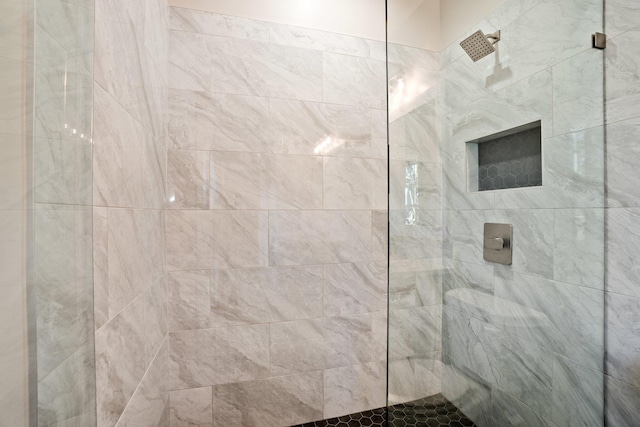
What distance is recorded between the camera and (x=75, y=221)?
47 cm

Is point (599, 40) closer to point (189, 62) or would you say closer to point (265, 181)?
point (265, 181)

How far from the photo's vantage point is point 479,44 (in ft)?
3.56

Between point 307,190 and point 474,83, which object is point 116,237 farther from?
point 474,83

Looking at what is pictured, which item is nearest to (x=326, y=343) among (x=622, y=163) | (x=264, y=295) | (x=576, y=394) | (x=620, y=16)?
(x=264, y=295)

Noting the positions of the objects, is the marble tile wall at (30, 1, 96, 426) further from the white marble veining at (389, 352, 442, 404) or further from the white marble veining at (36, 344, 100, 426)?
the white marble veining at (389, 352, 442, 404)

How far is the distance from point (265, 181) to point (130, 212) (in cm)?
71

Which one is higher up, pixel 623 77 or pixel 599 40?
pixel 599 40

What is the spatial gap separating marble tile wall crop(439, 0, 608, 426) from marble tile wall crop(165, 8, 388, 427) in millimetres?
703

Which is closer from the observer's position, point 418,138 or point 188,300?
point 418,138

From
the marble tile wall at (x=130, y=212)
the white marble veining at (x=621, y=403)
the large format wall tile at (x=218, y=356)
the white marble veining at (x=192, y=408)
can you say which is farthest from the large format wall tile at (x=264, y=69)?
the white marble veining at (x=621, y=403)

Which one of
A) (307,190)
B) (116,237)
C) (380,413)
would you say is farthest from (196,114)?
(380,413)

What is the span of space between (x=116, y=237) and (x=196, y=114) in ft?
2.83

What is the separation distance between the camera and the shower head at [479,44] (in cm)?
108

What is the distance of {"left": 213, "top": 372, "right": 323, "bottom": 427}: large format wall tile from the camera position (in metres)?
1.48
